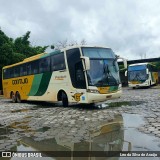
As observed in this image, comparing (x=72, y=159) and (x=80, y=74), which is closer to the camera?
(x=72, y=159)

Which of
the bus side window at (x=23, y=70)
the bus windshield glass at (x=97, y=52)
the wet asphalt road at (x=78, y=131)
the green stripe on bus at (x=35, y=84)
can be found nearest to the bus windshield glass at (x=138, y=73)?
the bus side window at (x=23, y=70)

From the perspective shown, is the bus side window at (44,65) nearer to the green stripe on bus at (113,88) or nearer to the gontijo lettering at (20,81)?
the gontijo lettering at (20,81)

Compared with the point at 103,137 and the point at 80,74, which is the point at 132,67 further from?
the point at 103,137

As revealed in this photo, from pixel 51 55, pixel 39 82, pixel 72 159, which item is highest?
pixel 51 55

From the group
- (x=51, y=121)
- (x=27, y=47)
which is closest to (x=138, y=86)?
(x=27, y=47)

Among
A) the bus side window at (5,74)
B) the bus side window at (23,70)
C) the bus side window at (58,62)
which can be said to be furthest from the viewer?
the bus side window at (5,74)

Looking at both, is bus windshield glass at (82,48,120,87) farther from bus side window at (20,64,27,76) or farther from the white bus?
the white bus

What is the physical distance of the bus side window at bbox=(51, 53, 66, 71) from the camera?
1598cm

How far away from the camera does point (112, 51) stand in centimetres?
1588

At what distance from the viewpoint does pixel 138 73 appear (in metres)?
35.7

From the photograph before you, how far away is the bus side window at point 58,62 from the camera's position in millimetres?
15984

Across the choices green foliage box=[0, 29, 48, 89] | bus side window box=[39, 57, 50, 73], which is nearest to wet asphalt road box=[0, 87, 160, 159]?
bus side window box=[39, 57, 50, 73]

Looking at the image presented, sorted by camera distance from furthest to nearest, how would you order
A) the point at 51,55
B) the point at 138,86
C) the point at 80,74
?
the point at 138,86 → the point at 51,55 → the point at 80,74

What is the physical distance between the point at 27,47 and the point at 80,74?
27652 millimetres
